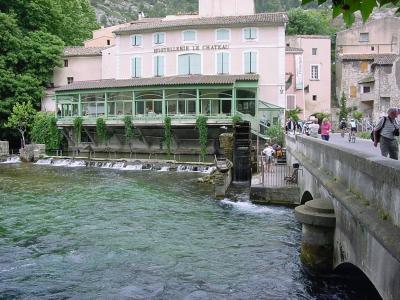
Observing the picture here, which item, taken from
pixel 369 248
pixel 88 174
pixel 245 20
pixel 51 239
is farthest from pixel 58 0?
pixel 369 248

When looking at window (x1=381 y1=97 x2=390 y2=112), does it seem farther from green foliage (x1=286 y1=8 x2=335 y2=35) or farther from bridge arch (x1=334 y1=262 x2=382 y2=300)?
bridge arch (x1=334 y1=262 x2=382 y2=300)

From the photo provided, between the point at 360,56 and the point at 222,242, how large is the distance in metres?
45.9

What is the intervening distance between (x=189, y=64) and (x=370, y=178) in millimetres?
38677

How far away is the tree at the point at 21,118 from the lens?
1604 inches

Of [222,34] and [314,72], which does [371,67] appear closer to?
[314,72]

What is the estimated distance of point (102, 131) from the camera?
3941cm

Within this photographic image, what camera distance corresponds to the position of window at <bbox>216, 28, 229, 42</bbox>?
138 feet

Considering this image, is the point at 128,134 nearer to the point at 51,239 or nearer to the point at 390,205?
the point at 51,239

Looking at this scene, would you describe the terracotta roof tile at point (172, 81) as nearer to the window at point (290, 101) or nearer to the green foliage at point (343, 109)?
the window at point (290, 101)

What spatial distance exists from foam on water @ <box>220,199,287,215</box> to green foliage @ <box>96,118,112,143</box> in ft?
74.9

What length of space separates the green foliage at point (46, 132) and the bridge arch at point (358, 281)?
36.3m

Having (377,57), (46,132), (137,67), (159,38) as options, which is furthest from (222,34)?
(377,57)

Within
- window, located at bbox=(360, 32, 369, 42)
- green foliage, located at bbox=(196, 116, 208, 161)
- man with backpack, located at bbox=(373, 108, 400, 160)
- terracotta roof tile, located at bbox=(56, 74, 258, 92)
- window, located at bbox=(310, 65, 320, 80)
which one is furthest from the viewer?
window, located at bbox=(360, 32, 369, 42)

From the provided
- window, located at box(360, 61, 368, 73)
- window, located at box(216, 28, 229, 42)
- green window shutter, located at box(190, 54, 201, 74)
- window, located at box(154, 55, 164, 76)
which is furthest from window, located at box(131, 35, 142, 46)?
window, located at box(360, 61, 368, 73)
